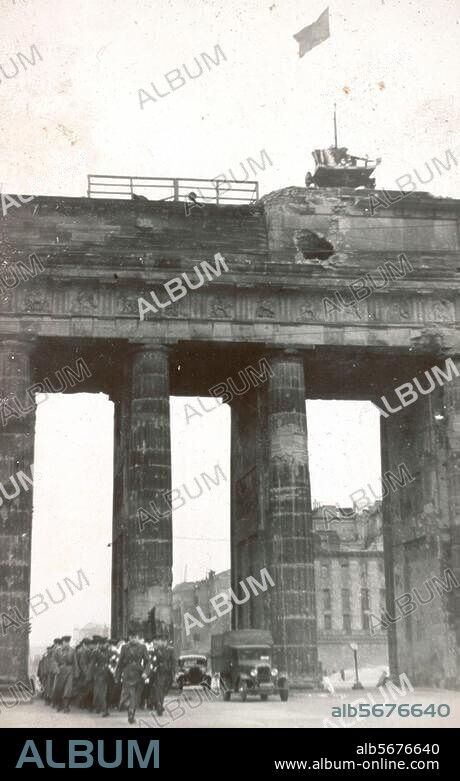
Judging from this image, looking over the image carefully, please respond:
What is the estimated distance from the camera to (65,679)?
2592cm

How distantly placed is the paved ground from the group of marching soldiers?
0.36m

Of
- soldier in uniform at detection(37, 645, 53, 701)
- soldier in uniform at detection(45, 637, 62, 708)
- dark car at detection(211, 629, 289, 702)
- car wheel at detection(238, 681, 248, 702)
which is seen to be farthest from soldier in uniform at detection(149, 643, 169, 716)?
soldier in uniform at detection(37, 645, 53, 701)

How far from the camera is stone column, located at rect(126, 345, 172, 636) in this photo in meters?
31.3

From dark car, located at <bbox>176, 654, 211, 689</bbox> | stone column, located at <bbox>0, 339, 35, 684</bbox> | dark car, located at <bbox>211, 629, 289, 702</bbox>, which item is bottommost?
dark car, located at <bbox>176, 654, 211, 689</bbox>

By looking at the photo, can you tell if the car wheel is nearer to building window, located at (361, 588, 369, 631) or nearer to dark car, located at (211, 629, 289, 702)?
dark car, located at (211, 629, 289, 702)

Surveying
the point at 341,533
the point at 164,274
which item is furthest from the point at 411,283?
the point at 341,533

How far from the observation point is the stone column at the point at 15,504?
30.3m

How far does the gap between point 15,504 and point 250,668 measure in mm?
8519

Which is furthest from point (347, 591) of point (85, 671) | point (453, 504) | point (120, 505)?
point (85, 671)

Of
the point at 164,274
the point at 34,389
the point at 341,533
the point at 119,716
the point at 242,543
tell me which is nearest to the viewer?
the point at 119,716

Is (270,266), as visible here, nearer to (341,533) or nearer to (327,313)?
(327,313)

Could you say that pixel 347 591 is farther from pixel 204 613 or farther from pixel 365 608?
pixel 204 613
